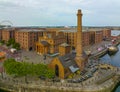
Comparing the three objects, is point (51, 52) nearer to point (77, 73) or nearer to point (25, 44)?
point (25, 44)

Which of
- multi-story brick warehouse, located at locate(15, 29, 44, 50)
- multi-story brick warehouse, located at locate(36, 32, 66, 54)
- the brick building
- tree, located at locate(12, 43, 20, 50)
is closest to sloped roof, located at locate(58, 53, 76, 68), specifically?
multi-story brick warehouse, located at locate(36, 32, 66, 54)

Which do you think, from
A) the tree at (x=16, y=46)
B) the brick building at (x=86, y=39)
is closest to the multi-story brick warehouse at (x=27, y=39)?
the tree at (x=16, y=46)

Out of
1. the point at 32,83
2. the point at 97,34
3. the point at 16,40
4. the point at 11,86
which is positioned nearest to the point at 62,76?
the point at 32,83

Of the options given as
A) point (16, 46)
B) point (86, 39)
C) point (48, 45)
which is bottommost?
point (16, 46)

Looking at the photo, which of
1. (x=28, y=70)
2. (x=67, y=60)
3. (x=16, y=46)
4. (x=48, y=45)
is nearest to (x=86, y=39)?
(x=48, y=45)

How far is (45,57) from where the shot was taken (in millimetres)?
85688

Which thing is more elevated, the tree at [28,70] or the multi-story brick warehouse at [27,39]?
the multi-story brick warehouse at [27,39]

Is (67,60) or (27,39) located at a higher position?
(27,39)

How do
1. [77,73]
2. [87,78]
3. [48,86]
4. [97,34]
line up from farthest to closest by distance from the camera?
[97,34] < [77,73] < [87,78] < [48,86]

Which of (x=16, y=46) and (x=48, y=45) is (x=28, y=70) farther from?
(x=16, y=46)

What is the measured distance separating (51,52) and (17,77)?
39727mm

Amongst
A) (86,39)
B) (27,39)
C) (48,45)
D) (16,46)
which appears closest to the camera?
(48,45)

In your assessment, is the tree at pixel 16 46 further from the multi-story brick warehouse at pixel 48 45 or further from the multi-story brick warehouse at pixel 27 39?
the multi-story brick warehouse at pixel 48 45

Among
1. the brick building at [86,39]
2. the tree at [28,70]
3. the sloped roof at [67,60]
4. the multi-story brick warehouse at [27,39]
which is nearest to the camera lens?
the tree at [28,70]
